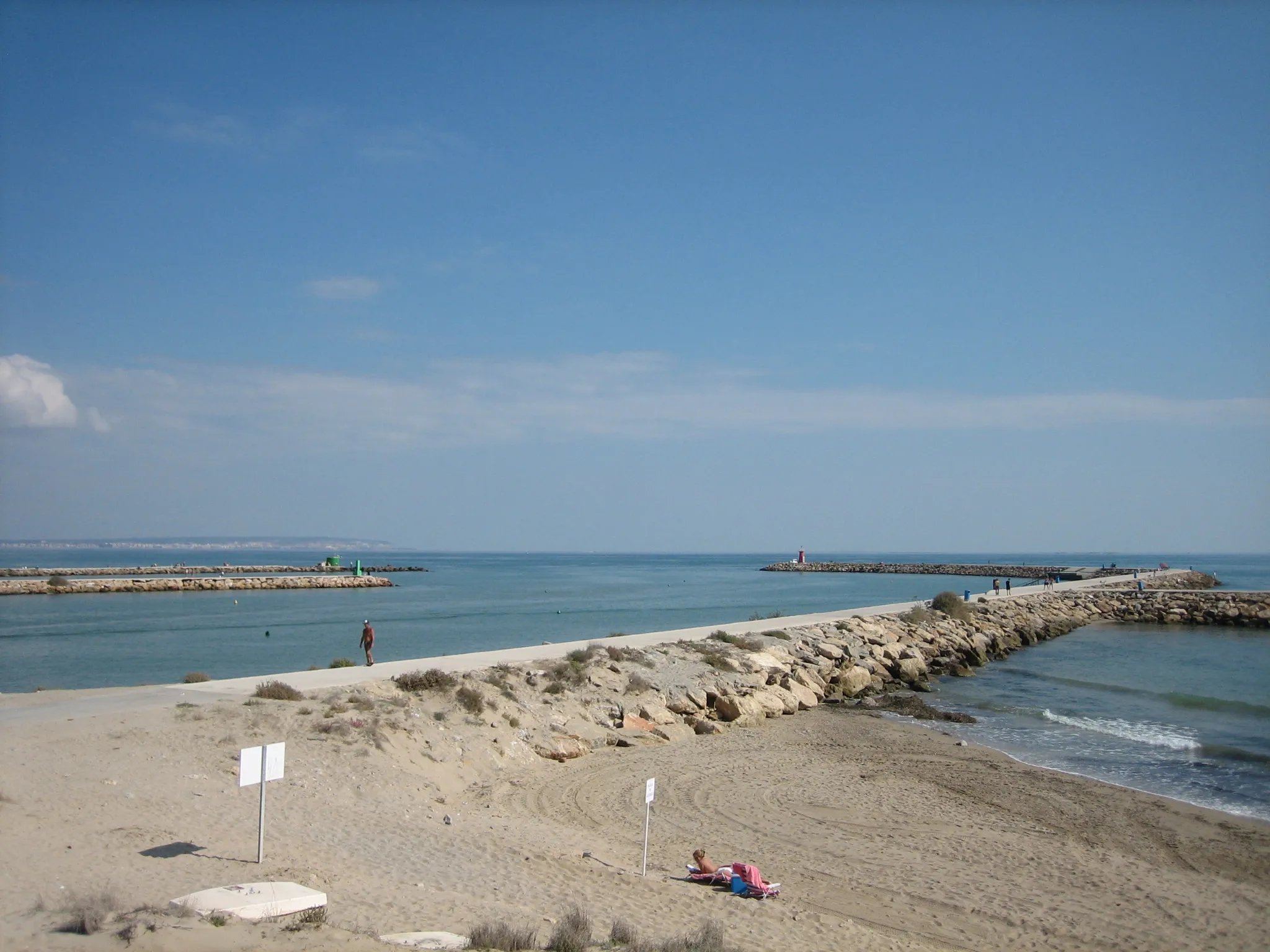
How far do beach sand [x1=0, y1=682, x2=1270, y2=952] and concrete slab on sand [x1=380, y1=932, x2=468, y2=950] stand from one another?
221 millimetres

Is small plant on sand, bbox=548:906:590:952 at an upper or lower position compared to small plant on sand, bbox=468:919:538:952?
lower

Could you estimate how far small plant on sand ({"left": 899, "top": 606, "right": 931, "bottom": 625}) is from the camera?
36844mm

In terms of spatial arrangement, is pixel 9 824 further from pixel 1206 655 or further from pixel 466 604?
pixel 466 604

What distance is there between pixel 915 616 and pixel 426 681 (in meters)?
25.5

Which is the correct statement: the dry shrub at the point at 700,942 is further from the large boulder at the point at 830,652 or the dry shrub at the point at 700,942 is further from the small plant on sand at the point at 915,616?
the small plant on sand at the point at 915,616

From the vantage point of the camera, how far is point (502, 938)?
739 cm

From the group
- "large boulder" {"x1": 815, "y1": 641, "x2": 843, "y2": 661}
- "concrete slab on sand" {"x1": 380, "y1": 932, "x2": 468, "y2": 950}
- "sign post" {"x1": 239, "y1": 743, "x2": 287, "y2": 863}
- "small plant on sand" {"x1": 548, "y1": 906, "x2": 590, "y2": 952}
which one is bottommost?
"large boulder" {"x1": 815, "y1": 641, "x2": 843, "y2": 661}

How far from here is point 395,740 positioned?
14.9m

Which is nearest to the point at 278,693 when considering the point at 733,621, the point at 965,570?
the point at 733,621

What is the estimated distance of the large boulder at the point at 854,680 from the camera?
2603 cm

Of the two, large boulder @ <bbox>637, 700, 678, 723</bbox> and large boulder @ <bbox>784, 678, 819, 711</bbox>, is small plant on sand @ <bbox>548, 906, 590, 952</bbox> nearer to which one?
large boulder @ <bbox>637, 700, 678, 723</bbox>

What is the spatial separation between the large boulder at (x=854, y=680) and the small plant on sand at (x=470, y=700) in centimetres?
1243

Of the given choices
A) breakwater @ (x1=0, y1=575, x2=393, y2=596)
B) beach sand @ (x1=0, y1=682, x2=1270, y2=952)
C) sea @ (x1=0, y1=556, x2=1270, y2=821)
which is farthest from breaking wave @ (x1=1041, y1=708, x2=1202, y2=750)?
A: breakwater @ (x1=0, y1=575, x2=393, y2=596)

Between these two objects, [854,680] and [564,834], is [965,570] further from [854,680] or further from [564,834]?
[564,834]
